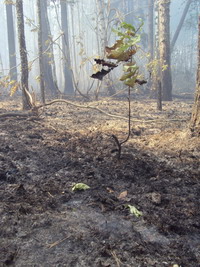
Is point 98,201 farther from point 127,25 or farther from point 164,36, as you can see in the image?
point 164,36

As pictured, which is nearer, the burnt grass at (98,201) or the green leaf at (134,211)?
the burnt grass at (98,201)

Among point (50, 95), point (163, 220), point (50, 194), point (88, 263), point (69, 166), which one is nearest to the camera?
point (88, 263)

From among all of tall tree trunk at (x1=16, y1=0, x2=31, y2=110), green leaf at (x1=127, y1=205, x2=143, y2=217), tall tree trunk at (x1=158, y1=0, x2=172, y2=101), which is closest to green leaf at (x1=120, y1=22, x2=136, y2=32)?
green leaf at (x1=127, y1=205, x2=143, y2=217)

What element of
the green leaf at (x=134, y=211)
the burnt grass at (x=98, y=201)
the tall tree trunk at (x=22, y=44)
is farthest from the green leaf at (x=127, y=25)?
the tall tree trunk at (x=22, y=44)

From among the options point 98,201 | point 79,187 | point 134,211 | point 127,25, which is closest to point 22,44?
point 127,25

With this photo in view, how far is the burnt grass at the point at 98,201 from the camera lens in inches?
75.4

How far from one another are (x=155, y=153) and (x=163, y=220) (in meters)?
1.75

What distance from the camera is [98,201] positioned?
8.87 ft

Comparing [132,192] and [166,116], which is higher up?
[166,116]

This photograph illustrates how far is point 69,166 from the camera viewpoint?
362 cm

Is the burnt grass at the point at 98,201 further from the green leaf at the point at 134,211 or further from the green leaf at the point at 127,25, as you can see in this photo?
the green leaf at the point at 127,25

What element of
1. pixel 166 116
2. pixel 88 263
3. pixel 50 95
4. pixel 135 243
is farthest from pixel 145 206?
pixel 50 95

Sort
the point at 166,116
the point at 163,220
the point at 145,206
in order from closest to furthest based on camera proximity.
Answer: the point at 163,220
the point at 145,206
the point at 166,116

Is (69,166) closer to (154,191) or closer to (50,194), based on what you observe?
(50,194)
